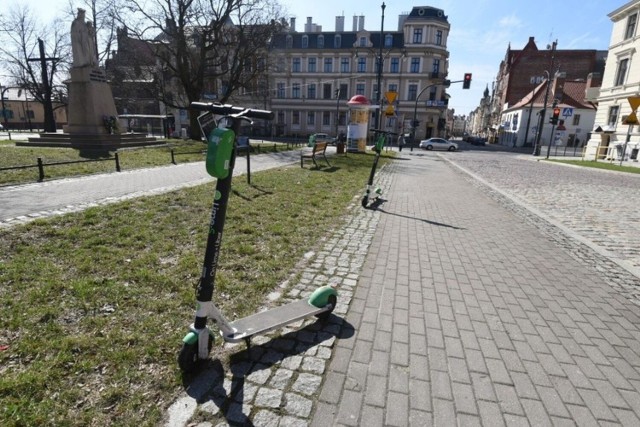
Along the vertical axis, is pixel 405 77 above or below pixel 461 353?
above

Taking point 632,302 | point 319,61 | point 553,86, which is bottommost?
point 632,302

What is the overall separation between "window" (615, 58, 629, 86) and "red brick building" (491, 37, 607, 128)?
107ft

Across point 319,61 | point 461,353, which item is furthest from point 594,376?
point 319,61

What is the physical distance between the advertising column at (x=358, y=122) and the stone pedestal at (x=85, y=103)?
14.4 m

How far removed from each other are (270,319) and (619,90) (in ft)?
→ 130

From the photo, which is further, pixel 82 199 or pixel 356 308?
pixel 82 199

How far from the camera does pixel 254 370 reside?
257 cm

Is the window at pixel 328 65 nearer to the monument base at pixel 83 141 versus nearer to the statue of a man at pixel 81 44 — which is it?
the statue of a man at pixel 81 44

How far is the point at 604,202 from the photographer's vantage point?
10242mm

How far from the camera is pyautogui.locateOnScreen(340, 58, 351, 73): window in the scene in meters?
56.4

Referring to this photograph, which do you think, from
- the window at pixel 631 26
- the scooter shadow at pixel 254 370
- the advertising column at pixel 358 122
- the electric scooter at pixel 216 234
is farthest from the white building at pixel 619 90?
the electric scooter at pixel 216 234

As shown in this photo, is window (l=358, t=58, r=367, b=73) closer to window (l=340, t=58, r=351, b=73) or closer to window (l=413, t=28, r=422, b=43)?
window (l=340, t=58, r=351, b=73)

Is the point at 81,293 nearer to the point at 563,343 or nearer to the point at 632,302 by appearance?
the point at 563,343

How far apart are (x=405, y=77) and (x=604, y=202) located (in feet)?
160
